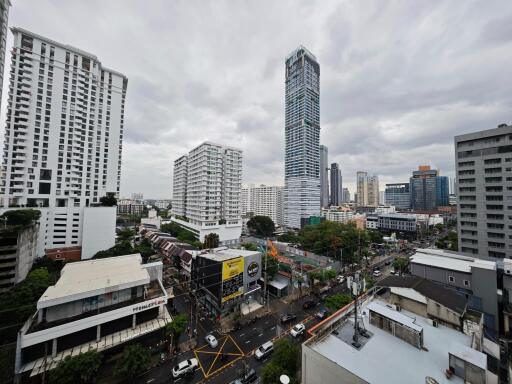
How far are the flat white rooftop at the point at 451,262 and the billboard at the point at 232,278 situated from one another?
950 inches

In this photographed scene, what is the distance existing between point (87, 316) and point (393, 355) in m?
23.5

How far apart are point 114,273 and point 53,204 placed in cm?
3749

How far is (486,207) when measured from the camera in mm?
35969

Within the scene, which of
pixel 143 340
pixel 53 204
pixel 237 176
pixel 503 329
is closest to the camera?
pixel 143 340

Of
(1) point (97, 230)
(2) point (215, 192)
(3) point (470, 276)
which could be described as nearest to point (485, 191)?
(3) point (470, 276)

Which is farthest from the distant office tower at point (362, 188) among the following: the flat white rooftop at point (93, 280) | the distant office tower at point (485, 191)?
the flat white rooftop at point (93, 280)

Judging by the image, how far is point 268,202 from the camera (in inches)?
4793

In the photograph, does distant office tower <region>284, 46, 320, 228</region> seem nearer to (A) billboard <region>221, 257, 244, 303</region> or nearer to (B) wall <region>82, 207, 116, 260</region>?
(A) billboard <region>221, 257, 244, 303</region>

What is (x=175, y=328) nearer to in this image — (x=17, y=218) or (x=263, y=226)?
(x=17, y=218)

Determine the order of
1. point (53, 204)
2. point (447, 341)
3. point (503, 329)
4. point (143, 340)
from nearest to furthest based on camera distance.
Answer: point (447, 341), point (143, 340), point (503, 329), point (53, 204)

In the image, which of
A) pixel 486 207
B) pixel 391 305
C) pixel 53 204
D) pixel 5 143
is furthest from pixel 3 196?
pixel 486 207

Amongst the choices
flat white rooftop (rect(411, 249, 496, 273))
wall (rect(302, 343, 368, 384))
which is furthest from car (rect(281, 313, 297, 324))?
flat white rooftop (rect(411, 249, 496, 273))

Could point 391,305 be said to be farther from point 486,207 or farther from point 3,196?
point 3,196

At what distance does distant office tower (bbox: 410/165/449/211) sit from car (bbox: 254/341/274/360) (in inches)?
6208
